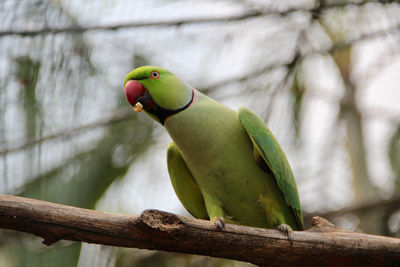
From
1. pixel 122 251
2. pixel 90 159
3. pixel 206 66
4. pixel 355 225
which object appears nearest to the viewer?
pixel 90 159

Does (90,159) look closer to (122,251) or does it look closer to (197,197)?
(122,251)

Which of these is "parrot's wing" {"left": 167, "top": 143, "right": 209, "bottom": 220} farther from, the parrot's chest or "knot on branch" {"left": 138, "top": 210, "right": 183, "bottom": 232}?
"knot on branch" {"left": 138, "top": 210, "right": 183, "bottom": 232}

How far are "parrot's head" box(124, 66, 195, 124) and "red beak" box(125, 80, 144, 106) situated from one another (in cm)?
3

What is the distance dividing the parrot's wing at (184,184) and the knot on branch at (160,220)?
2.96 ft

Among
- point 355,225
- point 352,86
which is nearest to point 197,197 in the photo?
point 355,225

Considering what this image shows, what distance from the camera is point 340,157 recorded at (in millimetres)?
3018

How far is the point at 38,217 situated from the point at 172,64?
1.11m

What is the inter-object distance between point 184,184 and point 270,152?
1.98ft

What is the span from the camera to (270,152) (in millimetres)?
2408

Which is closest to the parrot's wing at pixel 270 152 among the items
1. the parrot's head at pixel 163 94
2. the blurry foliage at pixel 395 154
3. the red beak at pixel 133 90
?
the parrot's head at pixel 163 94

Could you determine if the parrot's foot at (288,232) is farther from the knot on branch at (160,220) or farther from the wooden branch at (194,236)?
the knot on branch at (160,220)

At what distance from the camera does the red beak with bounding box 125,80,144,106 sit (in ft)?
7.57

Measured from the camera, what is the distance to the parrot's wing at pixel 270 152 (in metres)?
2.40

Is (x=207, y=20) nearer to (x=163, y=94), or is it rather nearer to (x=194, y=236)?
(x=163, y=94)
